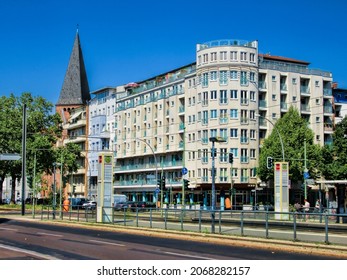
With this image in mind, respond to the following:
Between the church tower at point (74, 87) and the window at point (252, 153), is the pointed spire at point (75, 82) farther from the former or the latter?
the window at point (252, 153)

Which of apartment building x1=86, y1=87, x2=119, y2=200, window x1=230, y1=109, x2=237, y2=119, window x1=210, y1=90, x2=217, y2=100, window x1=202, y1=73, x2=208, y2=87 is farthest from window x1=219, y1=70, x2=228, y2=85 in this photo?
apartment building x1=86, y1=87, x2=119, y2=200

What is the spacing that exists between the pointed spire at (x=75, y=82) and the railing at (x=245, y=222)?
328 ft

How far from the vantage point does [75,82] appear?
13312cm

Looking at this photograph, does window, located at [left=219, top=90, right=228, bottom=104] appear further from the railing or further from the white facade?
the railing

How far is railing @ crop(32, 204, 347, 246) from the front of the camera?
2178 centimetres

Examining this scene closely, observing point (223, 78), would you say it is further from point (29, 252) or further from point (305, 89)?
point (29, 252)

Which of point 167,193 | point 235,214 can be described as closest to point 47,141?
point 167,193

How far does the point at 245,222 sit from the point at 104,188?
1188cm

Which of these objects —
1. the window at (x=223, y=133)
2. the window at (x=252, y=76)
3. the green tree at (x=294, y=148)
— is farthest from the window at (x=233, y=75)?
the green tree at (x=294, y=148)

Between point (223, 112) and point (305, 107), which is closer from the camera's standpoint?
point (223, 112)

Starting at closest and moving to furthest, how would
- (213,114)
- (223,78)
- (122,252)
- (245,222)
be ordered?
1. (122,252)
2. (245,222)
3. (223,78)
4. (213,114)

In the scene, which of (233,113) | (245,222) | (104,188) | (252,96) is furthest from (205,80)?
(245,222)

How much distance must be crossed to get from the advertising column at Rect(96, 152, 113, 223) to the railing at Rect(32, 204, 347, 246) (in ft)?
0.41

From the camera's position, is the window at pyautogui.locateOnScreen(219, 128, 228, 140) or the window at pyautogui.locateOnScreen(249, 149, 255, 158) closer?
the window at pyautogui.locateOnScreen(219, 128, 228, 140)
